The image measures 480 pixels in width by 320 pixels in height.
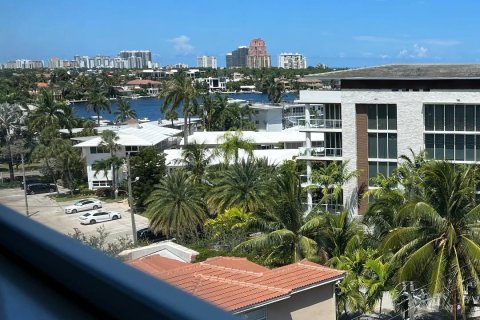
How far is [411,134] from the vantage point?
22062 millimetres

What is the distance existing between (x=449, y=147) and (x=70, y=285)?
2188 centimetres

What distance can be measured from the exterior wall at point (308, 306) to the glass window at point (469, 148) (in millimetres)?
13029

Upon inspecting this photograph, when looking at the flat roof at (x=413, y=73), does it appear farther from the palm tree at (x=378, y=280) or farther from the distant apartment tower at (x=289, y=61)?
the distant apartment tower at (x=289, y=61)

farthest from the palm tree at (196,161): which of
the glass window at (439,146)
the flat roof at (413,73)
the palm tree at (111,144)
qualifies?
the glass window at (439,146)

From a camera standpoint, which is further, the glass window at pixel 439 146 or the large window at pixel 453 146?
the glass window at pixel 439 146

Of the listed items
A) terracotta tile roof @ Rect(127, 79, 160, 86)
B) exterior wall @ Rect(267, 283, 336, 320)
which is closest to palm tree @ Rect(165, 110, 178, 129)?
exterior wall @ Rect(267, 283, 336, 320)

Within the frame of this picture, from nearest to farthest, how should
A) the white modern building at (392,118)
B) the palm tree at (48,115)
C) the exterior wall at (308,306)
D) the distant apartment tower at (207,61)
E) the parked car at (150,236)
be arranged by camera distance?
the exterior wall at (308,306), the white modern building at (392,118), the parked car at (150,236), the palm tree at (48,115), the distant apartment tower at (207,61)

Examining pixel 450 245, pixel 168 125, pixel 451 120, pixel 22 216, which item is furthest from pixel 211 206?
pixel 168 125

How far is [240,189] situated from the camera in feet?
67.5

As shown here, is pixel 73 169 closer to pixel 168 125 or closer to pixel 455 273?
pixel 168 125

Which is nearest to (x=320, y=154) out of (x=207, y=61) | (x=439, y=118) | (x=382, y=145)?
(x=382, y=145)

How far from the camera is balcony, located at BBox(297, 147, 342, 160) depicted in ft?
79.7

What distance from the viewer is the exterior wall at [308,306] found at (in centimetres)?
932

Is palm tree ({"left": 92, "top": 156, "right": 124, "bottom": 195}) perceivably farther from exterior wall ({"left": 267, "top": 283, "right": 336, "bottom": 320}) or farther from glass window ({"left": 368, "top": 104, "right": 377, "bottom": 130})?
exterior wall ({"left": 267, "top": 283, "right": 336, "bottom": 320})
